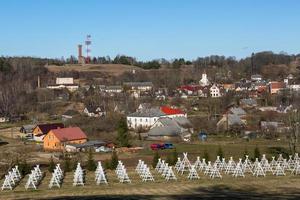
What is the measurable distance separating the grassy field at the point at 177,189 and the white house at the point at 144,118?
35.0 meters

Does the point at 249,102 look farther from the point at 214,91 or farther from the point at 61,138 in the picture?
the point at 61,138

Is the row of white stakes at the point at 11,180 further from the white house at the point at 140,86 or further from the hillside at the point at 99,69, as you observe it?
the hillside at the point at 99,69

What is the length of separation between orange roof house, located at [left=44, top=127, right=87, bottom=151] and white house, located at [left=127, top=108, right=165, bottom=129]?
1378 cm

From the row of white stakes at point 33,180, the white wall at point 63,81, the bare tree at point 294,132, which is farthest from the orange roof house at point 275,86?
the row of white stakes at point 33,180

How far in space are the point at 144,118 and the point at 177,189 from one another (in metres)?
40.7

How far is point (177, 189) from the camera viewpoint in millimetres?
→ 20656

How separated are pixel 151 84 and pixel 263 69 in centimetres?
3784

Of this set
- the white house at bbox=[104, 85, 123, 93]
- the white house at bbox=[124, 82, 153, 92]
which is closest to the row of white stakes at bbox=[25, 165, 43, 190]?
the white house at bbox=[104, 85, 123, 93]

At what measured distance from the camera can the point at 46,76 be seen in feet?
397

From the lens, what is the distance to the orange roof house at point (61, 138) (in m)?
45.3

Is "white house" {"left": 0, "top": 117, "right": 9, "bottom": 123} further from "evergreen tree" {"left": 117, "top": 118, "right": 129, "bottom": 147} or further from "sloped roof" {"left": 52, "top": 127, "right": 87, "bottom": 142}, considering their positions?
"evergreen tree" {"left": 117, "top": 118, "right": 129, "bottom": 147}

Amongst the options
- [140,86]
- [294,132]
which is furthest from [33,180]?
[140,86]

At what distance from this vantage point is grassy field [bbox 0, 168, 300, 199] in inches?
712

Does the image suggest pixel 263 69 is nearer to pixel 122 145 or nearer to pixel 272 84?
pixel 272 84
